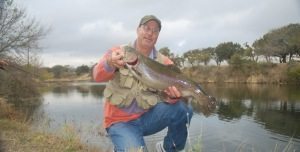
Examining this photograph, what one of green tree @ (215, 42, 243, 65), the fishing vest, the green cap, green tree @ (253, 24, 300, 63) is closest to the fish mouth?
the fishing vest

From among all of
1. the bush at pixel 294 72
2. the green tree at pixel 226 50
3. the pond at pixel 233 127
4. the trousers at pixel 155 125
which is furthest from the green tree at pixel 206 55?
the trousers at pixel 155 125

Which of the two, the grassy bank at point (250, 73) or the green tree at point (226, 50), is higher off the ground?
the green tree at point (226, 50)

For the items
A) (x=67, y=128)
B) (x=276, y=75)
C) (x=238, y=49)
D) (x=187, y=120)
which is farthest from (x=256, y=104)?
(x=238, y=49)

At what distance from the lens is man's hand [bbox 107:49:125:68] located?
188 inches

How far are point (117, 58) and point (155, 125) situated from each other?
4.30ft

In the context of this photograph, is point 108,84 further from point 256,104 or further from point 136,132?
point 256,104

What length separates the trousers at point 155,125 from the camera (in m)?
5.27

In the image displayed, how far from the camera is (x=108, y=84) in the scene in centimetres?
561

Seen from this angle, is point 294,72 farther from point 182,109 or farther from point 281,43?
point 182,109

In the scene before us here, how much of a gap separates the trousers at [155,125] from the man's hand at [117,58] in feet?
3.25

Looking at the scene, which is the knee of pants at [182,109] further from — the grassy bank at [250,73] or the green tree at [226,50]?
the green tree at [226,50]

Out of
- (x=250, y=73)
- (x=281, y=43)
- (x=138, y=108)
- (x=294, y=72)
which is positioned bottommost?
(x=250, y=73)

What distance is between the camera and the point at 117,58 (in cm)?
477

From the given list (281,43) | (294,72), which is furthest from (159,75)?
(281,43)
